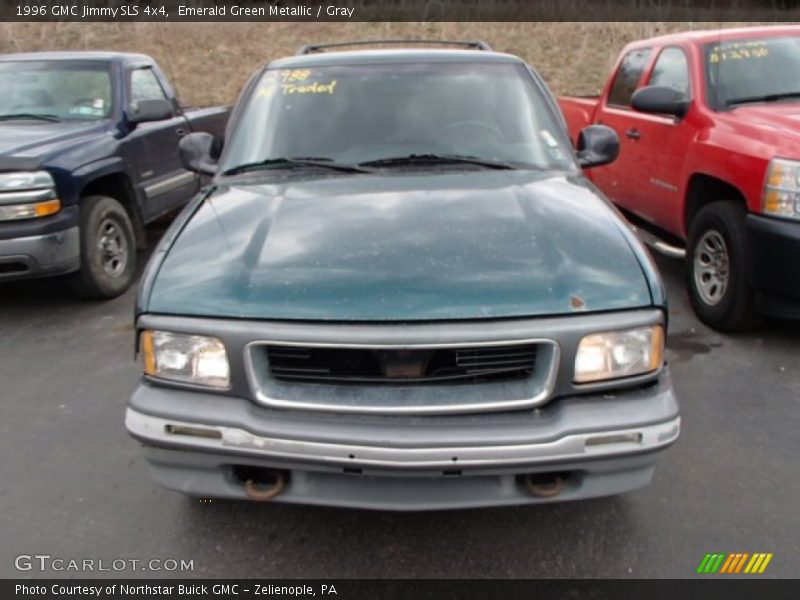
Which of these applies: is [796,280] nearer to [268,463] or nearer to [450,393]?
[450,393]

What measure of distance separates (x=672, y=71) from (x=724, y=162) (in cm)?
142

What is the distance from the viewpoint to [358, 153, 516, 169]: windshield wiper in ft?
9.95

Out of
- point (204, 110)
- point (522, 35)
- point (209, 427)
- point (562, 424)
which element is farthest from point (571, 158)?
point (522, 35)

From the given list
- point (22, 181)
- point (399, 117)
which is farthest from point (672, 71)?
point (22, 181)

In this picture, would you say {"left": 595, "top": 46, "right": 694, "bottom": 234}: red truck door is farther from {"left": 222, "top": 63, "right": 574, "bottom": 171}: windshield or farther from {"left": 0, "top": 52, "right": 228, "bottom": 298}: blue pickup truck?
{"left": 0, "top": 52, "right": 228, "bottom": 298}: blue pickup truck

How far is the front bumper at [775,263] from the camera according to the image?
3729mm

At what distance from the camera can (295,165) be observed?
120 inches

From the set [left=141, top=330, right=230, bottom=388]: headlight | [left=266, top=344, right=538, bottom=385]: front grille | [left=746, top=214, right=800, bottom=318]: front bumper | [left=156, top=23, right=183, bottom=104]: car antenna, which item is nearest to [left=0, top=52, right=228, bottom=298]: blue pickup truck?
[left=141, top=330, right=230, bottom=388]: headlight

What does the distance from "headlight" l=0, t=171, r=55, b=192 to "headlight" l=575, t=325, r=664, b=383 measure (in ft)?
13.3

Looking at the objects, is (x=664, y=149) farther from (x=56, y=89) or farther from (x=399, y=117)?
(x=56, y=89)

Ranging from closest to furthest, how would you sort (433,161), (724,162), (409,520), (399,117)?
(409,520)
(433,161)
(399,117)
(724,162)

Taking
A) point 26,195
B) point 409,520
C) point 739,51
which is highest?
point 739,51

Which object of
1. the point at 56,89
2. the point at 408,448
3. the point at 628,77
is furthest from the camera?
the point at 628,77

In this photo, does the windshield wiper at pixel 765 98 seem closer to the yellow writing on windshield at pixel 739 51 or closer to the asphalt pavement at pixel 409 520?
the yellow writing on windshield at pixel 739 51
